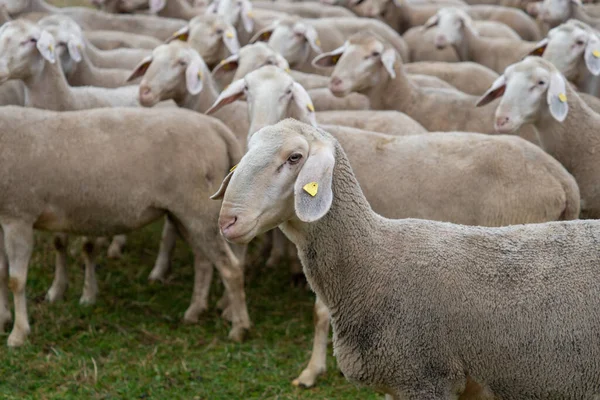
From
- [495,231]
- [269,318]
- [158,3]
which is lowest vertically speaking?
[158,3]

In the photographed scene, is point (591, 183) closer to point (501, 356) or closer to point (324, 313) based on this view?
point (324, 313)

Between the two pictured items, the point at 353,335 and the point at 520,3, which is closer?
the point at 353,335

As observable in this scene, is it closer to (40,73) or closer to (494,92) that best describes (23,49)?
(40,73)

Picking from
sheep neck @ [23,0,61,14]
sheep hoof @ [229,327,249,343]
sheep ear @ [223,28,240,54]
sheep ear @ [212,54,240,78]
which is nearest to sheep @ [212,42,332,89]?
sheep ear @ [212,54,240,78]

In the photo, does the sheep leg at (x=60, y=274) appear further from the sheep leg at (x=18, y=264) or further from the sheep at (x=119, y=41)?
the sheep at (x=119, y=41)

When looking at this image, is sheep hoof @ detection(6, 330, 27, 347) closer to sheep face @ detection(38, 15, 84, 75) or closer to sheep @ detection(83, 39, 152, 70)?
sheep face @ detection(38, 15, 84, 75)

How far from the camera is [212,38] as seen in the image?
767 cm

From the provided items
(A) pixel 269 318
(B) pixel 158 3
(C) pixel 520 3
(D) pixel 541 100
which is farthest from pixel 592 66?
(C) pixel 520 3

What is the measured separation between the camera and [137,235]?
7504 mm

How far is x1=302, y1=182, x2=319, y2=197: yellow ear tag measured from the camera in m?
3.02

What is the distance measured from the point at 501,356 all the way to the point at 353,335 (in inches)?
19.9

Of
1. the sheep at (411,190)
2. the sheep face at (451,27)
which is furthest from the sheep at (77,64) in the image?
the sheep face at (451,27)

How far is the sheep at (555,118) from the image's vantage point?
556 cm

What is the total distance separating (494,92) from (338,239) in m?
2.94
